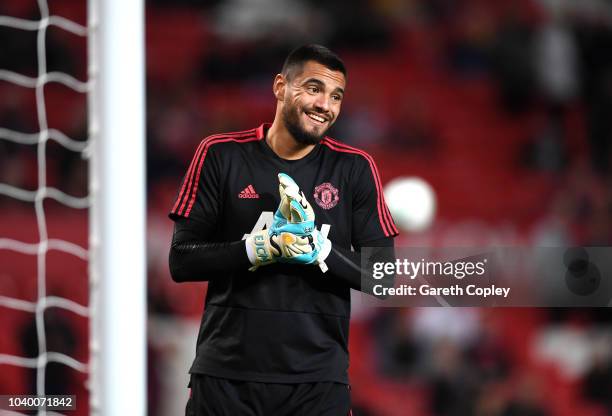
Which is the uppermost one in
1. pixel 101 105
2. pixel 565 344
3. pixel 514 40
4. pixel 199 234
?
pixel 514 40

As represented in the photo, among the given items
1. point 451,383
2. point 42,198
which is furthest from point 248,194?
point 451,383

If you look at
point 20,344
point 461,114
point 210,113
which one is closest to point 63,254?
point 20,344

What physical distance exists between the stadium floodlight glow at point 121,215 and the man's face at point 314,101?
42cm

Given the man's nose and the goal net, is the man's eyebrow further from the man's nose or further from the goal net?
the goal net

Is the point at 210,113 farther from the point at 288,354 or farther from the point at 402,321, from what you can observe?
the point at 288,354

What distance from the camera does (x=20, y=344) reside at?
5254 millimetres

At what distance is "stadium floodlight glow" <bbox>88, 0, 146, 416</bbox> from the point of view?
207 centimetres

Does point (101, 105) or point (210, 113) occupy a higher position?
point (210, 113)

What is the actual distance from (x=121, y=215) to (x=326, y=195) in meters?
0.54

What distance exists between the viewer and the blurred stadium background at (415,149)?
5625mm

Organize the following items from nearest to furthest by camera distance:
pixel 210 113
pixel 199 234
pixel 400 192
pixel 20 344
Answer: pixel 199 234, pixel 400 192, pixel 20 344, pixel 210 113

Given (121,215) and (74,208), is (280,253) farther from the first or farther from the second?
(74,208)

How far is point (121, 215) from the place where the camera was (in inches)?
81.7

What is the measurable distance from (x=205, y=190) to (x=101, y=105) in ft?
1.15
